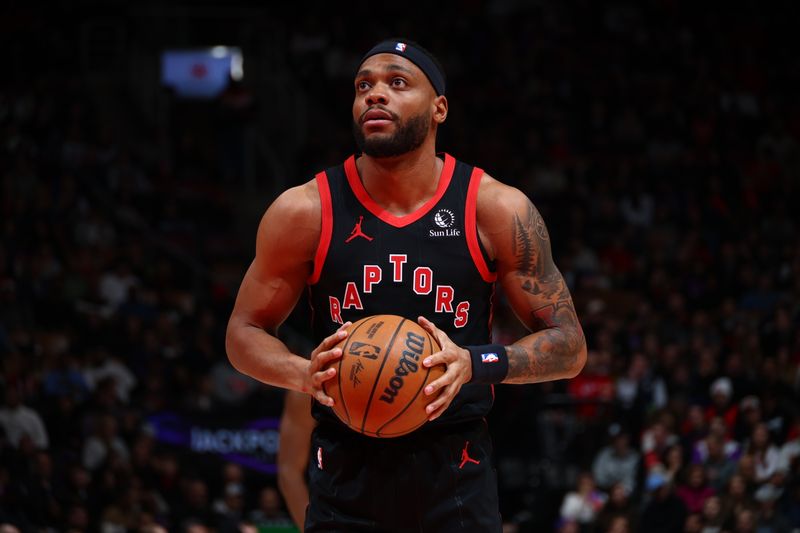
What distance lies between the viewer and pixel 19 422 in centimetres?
1204

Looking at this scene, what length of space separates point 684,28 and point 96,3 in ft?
30.8

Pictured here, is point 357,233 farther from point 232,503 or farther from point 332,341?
point 232,503

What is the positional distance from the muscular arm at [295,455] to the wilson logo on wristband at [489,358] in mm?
2541

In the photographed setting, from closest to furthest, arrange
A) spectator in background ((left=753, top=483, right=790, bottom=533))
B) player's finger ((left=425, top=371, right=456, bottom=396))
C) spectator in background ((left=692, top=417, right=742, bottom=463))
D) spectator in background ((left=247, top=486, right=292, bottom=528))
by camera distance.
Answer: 1. player's finger ((left=425, top=371, right=456, bottom=396))
2. spectator in background ((left=753, top=483, right=790, bottom=533))
3. spectator in background ((left=247, top=486, right=292, bottom=528))
4. spectator in background ((left=692, top=417, right=742, bottom=463))

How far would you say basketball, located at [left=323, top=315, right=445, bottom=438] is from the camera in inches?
157

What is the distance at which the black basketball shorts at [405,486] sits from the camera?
4.37m

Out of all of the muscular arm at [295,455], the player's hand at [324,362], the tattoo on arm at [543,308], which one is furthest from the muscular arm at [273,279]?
the muscular arm at [295,455]

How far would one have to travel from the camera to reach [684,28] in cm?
2069

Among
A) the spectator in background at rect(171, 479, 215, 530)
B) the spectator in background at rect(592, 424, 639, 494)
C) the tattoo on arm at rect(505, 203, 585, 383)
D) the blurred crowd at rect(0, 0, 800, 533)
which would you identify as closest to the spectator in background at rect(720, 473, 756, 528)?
the blurred crowd at rect(0, 0, 800, 533)

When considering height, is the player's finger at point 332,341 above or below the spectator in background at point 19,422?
above

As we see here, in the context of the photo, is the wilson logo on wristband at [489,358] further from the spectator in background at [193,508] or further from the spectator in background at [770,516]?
the spectator in background at [770,516]

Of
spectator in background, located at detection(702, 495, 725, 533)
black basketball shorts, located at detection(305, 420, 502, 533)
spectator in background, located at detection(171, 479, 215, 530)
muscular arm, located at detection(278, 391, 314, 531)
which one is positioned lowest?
spectator in background, located at detection(171, 479, 215, 530)

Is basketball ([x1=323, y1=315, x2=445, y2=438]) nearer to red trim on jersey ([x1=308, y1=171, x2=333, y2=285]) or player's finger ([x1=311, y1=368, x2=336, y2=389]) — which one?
player's finger ([x1=311, y1=368, x2=336, y2=389])

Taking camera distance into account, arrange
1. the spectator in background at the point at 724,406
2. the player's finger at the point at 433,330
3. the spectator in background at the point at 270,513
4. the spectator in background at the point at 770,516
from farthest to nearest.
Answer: the spectator in background at the point at 724,406, the spectator in background at the point at 270,513, the spectator in background at the point at 770,516, the player's finger at the point at 433,330
